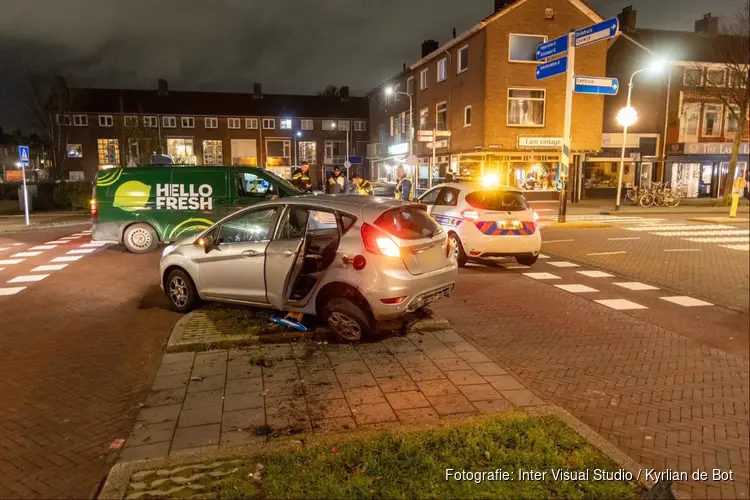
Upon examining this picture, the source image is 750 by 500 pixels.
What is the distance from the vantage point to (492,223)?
33.5ft

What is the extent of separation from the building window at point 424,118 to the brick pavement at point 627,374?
2901cm

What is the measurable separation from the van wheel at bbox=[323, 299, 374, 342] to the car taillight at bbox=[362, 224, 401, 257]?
2.25ft

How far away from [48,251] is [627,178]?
32951 millimetres

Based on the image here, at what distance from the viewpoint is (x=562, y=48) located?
54.0 feet

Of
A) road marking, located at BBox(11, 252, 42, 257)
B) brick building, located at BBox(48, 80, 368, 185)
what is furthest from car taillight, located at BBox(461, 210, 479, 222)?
brick building, located at BBox(48, 80, 368, 185)

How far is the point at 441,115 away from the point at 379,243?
97.3 feet

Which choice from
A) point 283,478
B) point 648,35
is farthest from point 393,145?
point 283,478

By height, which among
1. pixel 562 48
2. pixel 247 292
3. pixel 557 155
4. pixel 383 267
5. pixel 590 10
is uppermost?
pixel 590 10

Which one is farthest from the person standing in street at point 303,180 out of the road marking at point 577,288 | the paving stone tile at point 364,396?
the paving stone tile at point 364,396

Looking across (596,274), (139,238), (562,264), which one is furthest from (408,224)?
(139,238)

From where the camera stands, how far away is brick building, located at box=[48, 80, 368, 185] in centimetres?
6000

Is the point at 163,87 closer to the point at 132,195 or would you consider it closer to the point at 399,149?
the point at 399,149

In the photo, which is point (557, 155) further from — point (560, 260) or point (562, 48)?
point (560, 260)

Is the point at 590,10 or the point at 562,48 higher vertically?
the point at 590,10
